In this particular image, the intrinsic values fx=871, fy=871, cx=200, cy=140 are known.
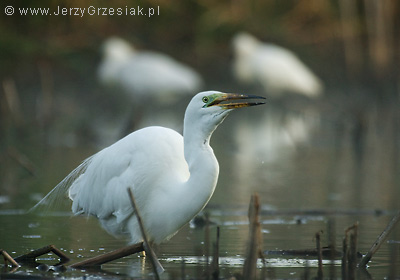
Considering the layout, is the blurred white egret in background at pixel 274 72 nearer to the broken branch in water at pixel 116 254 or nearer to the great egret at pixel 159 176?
the great egret at pixel 159 176

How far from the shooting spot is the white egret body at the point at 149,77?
1689 cm

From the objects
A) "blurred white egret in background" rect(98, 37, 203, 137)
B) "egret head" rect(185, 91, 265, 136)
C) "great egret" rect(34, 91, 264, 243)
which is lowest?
"great egret" rect(34, 91, 264, 243)

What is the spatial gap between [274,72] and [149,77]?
2.63 meters

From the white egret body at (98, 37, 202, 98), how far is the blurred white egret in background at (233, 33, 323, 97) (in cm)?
120

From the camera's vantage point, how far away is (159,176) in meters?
5.45

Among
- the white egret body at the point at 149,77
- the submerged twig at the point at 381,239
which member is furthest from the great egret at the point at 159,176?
the white egret body at the point at 149,77

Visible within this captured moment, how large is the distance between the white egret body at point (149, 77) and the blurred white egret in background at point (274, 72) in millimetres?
1197

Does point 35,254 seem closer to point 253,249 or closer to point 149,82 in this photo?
point 253,249

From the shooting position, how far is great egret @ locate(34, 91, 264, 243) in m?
5.00

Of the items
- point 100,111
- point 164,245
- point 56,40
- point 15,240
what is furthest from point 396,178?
point 56,40

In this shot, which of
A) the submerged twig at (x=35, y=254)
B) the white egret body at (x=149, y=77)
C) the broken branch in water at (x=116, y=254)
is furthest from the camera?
the white egret body at (x=149, y=77)

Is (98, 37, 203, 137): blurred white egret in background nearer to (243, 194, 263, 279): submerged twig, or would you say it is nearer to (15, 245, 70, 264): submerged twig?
(15, 245, 70, 264): submerged twig

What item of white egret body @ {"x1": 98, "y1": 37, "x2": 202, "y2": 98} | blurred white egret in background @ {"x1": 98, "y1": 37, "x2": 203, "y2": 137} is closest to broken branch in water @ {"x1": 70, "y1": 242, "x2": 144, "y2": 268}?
blurred white egret in background @ {"x1": 98, "y1": 37, "x2": 203, "y2": 137}

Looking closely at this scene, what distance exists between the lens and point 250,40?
20062 mm
